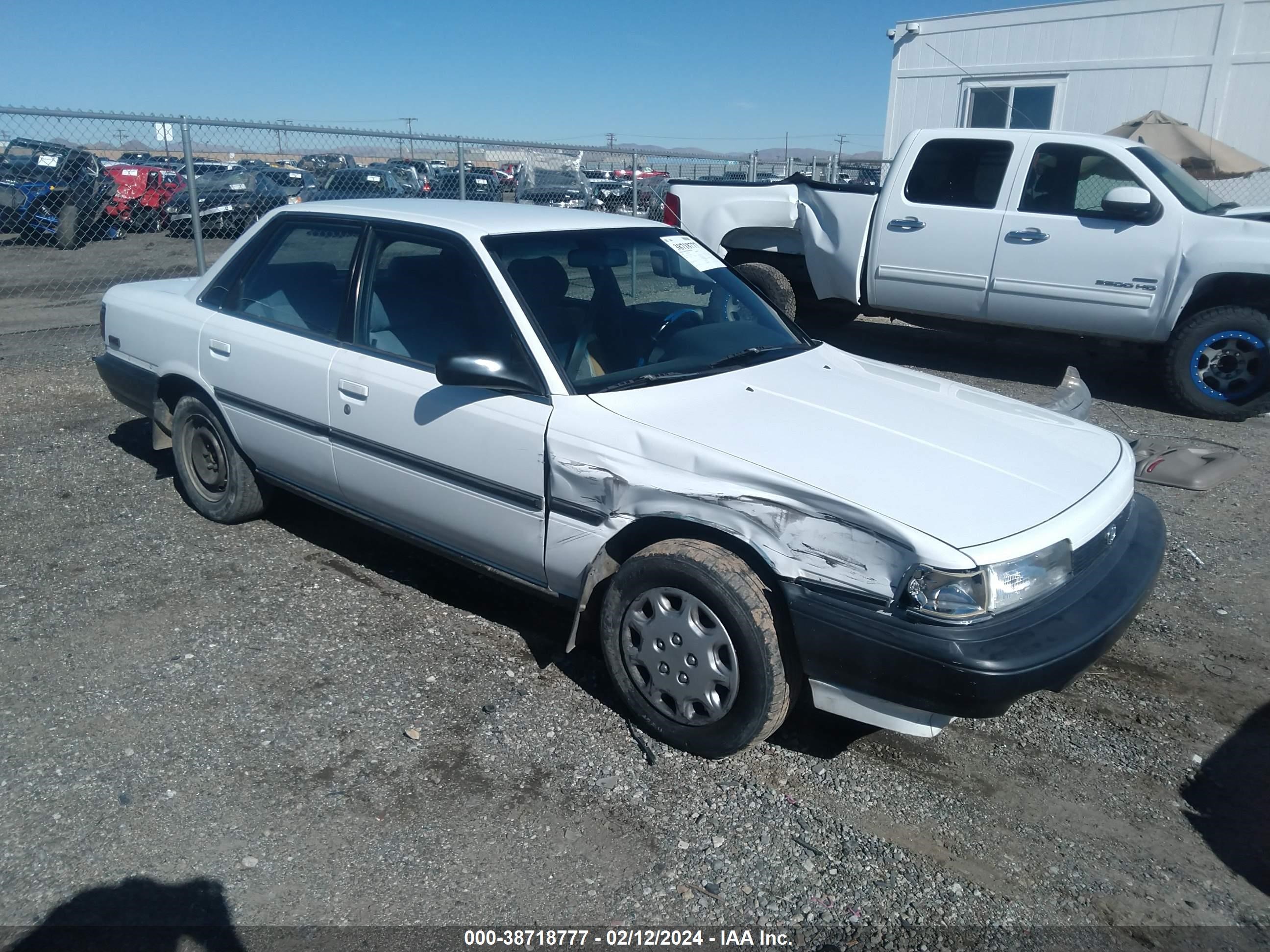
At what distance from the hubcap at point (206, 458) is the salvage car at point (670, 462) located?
0.08 metres

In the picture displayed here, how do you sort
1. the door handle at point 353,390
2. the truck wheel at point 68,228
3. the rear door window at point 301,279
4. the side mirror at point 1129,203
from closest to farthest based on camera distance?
the door handle at point 353,390 < the rear door window at point 301,279 < the side mirror at point 1129,203 < the truck wheel at point 68,228

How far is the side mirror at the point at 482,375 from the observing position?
11.0 ft

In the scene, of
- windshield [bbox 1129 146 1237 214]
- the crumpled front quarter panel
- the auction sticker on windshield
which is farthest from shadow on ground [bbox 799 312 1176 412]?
the crumpled front quarter panel

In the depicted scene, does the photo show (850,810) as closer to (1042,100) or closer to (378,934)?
(378,934)

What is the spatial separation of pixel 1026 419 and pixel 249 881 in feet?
9.84

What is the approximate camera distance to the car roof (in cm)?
394

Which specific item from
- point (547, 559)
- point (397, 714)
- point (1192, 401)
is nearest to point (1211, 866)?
point (547, 559)

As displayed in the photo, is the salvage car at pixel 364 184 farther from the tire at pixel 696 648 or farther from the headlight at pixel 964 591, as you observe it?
the headlight at pixel 964 591

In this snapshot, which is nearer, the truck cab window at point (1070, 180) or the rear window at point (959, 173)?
the truck cab window at point (1070, 180)

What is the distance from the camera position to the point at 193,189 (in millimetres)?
8461

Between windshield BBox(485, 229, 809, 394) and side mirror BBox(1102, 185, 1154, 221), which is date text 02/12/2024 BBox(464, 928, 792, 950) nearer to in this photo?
windshield BBox(485, 229, 809, 394)

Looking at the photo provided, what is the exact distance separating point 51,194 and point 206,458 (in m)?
6.40

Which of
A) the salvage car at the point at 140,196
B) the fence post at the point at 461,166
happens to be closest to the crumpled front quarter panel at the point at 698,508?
the fence post at the point at 461,166

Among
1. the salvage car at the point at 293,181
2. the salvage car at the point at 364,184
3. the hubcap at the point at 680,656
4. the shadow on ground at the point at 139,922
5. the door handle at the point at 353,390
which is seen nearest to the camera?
the shadow on ground at the point at 139,922
